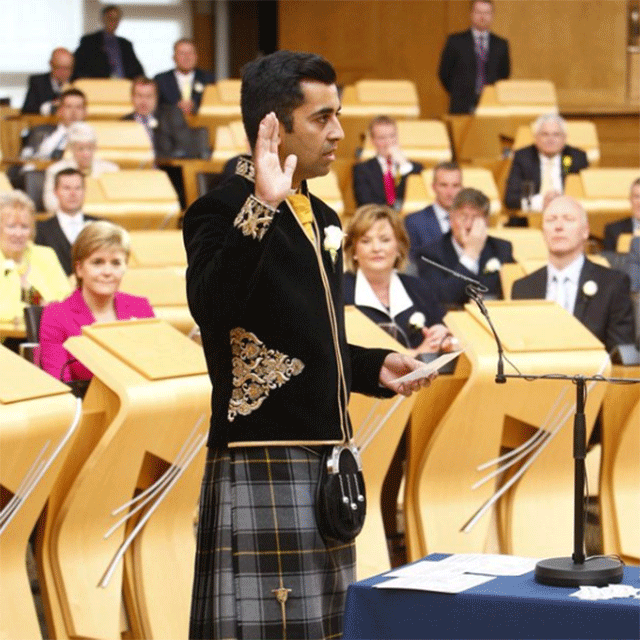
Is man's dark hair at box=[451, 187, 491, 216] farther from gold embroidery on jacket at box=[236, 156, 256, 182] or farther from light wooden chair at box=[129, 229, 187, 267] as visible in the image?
gold embroidery on jacket at box=[236, 156, 256, 182]

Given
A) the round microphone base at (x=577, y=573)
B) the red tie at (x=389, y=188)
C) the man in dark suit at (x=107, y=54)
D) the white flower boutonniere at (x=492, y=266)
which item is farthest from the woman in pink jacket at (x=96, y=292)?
the man in dark suit at (x=107, y=54)

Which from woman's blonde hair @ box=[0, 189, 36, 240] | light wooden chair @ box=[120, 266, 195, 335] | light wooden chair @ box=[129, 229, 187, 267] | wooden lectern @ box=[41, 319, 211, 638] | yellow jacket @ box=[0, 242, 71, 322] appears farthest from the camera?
light wooden chair @ box=[129, 229, 187, 267]

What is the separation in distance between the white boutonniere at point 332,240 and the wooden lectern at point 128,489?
4.56 ft

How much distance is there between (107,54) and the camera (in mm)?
13344

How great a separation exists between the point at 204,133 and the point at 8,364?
25.2 ft

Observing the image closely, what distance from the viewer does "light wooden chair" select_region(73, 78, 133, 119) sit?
12.1 meters

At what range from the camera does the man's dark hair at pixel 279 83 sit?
8.00ft

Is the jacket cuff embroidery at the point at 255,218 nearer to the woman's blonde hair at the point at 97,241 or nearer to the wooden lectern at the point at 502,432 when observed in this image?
the wooden lectern at the point at 502,432

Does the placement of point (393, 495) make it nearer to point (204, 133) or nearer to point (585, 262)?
point (585, 262)

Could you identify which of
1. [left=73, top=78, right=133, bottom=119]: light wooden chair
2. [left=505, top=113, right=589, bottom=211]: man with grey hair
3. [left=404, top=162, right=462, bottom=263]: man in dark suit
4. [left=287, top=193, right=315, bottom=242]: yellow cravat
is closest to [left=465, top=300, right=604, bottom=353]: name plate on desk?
[left=287, top=193, right=315, bottom=242]: yellow cravat

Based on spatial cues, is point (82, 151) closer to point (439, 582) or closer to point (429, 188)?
point (429, 188)

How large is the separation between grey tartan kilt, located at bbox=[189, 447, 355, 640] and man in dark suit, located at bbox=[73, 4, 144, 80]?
36.2ft

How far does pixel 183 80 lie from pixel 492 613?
11.1 metres

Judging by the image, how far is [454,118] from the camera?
12.0m
